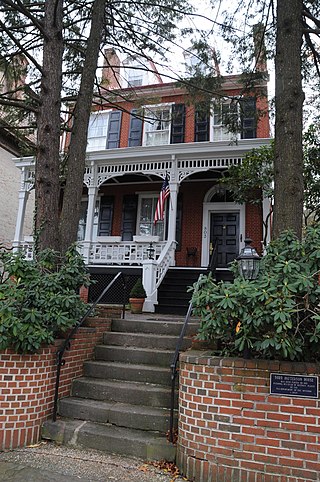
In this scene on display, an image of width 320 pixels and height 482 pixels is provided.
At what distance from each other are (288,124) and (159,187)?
8.52 m

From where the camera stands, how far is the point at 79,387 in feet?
14.0

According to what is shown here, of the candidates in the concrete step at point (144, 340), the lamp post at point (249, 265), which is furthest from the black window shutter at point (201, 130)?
the lamp post at point (249, 265)

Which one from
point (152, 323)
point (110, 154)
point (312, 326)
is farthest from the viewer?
point (110, 154)

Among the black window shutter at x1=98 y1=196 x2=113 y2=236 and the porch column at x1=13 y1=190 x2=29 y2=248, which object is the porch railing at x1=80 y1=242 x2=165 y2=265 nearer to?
the black window shutter at x1=98 y1=196 x2=113 y2=236

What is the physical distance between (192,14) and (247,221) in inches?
253

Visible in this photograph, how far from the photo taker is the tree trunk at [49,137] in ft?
17.0

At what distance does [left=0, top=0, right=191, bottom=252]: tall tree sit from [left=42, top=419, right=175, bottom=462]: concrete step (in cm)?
241

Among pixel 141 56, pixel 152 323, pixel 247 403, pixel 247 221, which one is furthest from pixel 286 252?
pixel 247 221

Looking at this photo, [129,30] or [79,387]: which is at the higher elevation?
[129,30]

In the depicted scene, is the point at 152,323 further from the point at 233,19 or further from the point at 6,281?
the point at 233,19

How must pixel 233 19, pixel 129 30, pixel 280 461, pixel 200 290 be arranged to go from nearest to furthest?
pixel 280 461 → pixel 200 290 → pixel 233 19 → pixel 129 30

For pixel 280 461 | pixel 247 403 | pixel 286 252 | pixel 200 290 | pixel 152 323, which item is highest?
pixel 286 252

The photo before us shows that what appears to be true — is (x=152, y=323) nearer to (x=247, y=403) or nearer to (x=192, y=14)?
(x=247, y=403)

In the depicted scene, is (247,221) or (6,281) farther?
(247,221)
